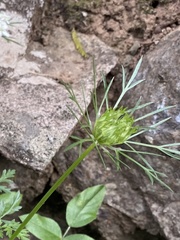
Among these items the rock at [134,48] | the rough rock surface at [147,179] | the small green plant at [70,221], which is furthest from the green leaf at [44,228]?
the rock at [134,48]

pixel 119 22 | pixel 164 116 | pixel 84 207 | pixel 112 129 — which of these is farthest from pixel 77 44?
pixel 112 129

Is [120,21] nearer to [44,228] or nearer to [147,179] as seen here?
[147,179]

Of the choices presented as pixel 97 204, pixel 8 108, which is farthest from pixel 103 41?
pixel 97 204

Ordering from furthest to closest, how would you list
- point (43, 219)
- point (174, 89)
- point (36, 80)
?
point (36, 80)
point (174, 89)
point (43, 219)

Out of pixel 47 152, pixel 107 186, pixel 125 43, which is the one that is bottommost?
Result: pixel 107 186

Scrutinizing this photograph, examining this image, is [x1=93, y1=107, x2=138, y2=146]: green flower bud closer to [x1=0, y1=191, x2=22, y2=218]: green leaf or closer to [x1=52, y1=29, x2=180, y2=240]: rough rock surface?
[x1=0, y1=191, x2=22, y2=218]: green leaf

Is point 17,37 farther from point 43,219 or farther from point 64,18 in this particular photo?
point 43,219
